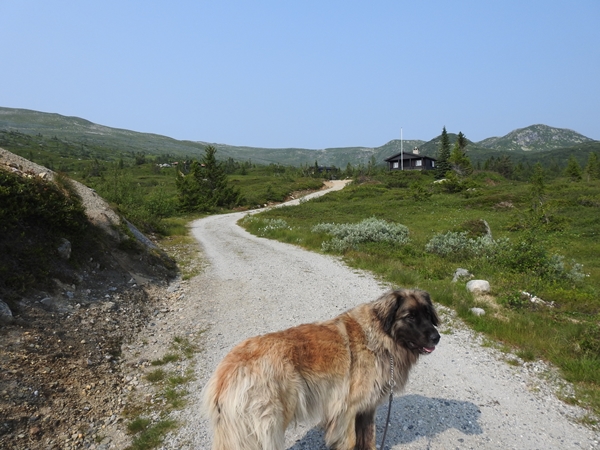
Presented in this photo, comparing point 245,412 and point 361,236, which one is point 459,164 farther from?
point 245,412

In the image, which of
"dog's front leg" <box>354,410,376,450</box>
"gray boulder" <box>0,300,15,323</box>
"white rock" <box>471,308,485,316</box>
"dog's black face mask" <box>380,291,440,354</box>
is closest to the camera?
"dog's black face mask" <box>380,291,440,354</box>

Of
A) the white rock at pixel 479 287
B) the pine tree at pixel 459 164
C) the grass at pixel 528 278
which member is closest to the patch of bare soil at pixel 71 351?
the grass at pixel 528 278

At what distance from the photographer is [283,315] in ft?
31.7

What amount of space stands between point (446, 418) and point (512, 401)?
1.28 metres

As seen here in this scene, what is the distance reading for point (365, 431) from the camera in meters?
4.31

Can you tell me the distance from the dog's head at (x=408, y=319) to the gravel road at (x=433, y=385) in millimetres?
1536

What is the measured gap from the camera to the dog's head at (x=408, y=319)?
13.7 feet

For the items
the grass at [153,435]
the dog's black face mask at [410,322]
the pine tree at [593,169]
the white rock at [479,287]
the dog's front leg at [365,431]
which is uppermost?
the pine tree at [593,169]

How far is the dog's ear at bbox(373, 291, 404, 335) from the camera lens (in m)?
4.25

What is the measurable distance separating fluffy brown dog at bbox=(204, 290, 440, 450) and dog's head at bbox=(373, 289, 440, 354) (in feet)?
0.04

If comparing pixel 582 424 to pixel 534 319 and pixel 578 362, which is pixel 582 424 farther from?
pixel 534 319

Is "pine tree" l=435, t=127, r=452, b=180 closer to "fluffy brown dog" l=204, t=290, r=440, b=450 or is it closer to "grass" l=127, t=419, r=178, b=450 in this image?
"fluffy brown dog" l=204, t=290, r=440, b=450

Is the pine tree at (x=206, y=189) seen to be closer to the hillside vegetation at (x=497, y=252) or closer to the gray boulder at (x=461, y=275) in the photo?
the hillside vegetation at (x=497, y=252)

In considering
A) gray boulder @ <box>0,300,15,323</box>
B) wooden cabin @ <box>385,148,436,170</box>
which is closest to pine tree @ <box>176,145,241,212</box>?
gray boulder @ <box>0,300,15,323</box>
